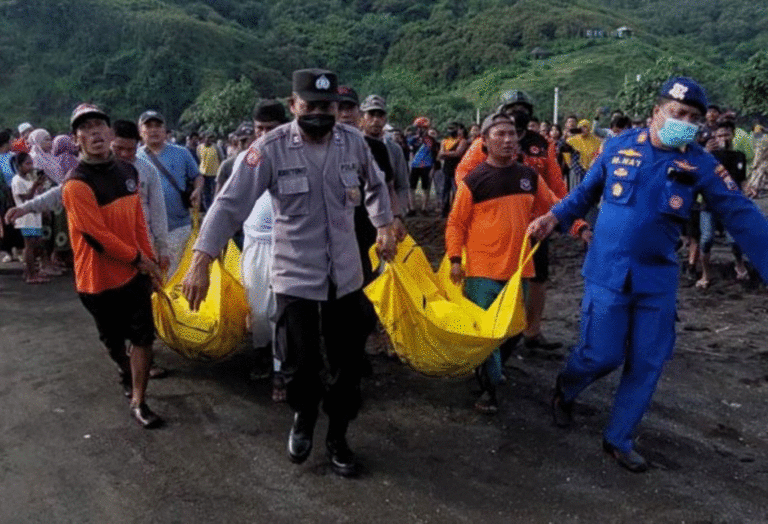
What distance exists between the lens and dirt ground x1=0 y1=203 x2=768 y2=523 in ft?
10.9

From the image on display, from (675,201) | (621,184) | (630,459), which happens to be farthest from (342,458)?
(675,201)

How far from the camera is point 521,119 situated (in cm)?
513

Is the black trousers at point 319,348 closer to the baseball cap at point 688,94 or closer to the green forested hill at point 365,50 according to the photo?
the baseball cap at point 688,94

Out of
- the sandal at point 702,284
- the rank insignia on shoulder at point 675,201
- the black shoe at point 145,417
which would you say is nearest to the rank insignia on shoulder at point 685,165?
the rank insignia on shoulder at point 675,201

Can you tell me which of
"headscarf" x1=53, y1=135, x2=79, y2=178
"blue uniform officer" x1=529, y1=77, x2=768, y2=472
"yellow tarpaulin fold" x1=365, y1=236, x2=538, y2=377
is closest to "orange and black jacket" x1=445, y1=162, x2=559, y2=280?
"yellow tarpaulin fold" x1=365, y1=236, x2=538, y2=377

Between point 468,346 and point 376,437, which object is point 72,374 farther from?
point 468,346

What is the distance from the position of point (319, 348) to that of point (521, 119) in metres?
2.45

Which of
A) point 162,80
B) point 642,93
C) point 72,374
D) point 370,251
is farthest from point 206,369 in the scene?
point 162,80

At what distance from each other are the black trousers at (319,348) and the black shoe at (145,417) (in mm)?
1053

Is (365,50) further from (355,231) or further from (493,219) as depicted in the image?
(355,231)

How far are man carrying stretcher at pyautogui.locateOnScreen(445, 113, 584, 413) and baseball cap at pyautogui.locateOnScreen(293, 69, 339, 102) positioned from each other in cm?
132

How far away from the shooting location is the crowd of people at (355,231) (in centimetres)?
342

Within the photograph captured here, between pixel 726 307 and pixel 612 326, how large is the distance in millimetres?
3621

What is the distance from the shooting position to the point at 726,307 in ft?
22.1
